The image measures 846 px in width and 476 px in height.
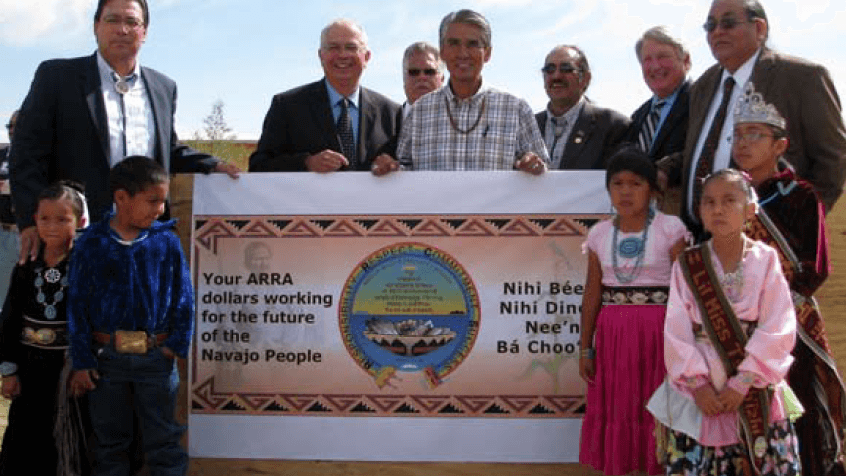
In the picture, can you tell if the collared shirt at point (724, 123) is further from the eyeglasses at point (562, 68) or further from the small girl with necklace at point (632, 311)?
the eyeglasses at point (562, 68)

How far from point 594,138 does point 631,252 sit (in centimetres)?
126

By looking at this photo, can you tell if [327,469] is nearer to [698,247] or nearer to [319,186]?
[319,186]

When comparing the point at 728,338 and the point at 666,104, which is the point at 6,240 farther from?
the point at 728,338

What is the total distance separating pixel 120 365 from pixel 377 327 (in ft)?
4.14

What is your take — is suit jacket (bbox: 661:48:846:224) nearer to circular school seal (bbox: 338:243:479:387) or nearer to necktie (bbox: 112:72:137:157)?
circular school seal (bbox: 338:243:479:387)

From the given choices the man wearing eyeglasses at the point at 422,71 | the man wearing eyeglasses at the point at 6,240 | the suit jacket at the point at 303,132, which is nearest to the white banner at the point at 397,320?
the suit jacket at the point at 303,132

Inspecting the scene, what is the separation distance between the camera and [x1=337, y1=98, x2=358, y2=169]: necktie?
5168 millimetres

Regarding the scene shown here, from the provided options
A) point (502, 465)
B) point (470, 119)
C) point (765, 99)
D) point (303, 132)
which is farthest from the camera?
point (303, 132)

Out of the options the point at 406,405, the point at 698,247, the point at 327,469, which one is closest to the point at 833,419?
the point at 698,247

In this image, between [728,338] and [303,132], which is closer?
[728,338]

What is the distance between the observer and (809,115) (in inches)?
164

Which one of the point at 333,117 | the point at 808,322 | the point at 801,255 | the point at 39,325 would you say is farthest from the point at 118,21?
the point at 808,322

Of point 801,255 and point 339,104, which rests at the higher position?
point 339,104

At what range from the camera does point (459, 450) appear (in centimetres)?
463
